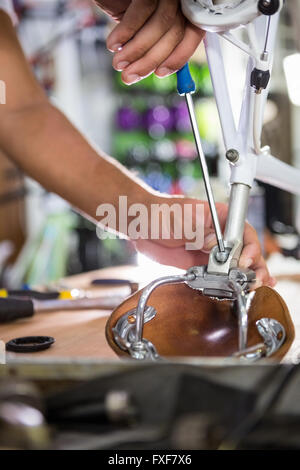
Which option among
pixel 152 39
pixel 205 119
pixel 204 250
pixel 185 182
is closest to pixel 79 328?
pixel 204 250

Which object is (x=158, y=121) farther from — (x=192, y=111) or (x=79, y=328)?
(x=192, y=111)

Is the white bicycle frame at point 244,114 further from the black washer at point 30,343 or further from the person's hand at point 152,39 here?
the black washer at point 30,343

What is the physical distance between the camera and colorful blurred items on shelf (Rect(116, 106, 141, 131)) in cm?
320

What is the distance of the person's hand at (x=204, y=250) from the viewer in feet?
1.34

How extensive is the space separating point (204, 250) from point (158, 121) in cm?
288

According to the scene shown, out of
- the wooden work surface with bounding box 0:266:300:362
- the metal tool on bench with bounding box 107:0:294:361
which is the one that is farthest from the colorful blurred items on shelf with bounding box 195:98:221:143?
the metal tool on bench with bounding box 107:0:294:361

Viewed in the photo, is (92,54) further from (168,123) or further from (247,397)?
(247,397)

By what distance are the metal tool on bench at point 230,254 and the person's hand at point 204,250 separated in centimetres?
1

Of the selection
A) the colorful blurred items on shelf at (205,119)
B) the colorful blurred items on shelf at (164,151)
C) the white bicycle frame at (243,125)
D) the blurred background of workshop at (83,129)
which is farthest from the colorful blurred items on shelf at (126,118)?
the white bicycle frame at (243,125)

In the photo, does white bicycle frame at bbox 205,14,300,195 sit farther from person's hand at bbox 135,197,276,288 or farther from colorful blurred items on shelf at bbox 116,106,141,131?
colorful blurred items on shelf at bbox 116,106,141,131

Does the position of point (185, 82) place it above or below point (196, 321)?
above

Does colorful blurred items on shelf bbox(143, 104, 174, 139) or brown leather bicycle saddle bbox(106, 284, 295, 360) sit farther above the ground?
colorful blurred items on shelf bbox(143, 104, 174, 139)

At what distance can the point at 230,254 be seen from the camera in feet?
1.24

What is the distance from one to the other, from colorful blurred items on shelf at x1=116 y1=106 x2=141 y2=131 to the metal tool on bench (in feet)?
9.19
